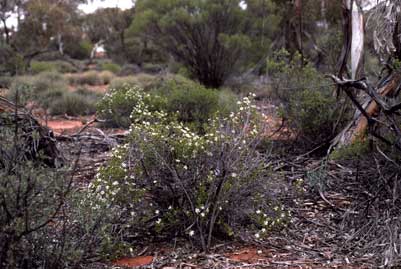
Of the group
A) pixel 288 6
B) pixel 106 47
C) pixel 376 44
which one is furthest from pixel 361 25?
pixel 106 47

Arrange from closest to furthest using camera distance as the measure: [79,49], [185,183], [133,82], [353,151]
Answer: [185,183]
[353,151]
[133,82]
[79,49]

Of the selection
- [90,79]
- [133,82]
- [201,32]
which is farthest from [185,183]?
Result: [90,79]

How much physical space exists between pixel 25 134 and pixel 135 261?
130 cm

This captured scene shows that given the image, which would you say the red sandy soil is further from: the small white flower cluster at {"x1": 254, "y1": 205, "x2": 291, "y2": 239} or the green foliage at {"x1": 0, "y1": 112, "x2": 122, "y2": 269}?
the small white flower cluster at {"x1": 254, "y1": 205, "x2": 291, "y2": 239}

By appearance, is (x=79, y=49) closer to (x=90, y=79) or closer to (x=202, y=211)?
(x=90, y=79)

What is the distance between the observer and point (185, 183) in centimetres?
471

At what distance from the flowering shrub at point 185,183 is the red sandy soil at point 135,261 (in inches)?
11.4

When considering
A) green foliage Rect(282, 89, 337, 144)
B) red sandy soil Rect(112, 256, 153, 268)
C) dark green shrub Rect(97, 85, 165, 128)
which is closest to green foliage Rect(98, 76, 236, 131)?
dark green shrub Rect(97, 85, 165, 128)

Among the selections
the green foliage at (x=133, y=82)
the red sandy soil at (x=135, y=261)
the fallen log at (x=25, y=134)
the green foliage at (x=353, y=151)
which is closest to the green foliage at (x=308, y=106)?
the green foliage at (x=353, y=151)

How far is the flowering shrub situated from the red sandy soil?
0.29m

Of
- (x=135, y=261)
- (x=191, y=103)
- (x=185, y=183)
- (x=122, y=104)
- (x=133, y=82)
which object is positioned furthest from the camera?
(x=133, y=82)

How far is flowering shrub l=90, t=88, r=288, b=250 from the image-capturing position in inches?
184

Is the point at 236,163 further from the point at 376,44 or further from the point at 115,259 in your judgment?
the point at 376,44

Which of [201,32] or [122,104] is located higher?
[201,32]
